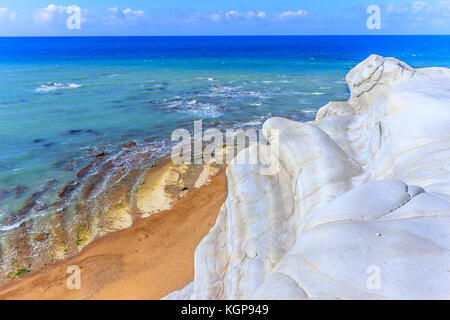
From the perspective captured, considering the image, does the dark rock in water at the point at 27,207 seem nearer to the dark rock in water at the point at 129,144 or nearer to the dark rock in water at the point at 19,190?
the dark rock in water at the point at 19,190

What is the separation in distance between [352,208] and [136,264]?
8634mm

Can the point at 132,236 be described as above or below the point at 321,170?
below

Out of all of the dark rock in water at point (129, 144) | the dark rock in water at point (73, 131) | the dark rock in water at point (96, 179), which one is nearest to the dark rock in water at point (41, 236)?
the dark rock in water at point (96, 179)

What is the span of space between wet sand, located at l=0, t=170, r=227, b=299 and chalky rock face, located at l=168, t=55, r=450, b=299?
2.19 metres

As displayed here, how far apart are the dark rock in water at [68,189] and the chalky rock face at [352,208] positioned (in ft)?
34.2

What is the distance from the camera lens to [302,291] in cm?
345

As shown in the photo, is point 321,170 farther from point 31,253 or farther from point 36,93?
point 36,93

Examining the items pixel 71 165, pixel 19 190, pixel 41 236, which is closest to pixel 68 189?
pixel 19 190

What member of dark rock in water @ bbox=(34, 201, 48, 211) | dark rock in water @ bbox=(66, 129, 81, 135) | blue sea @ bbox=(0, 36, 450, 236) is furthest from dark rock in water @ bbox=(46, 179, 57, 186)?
dark rock in water @ bbox=(66, 129, 81, 135)

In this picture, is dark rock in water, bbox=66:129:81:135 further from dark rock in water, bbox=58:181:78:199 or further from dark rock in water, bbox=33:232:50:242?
dark rock in water, bbox=33:232:50:242

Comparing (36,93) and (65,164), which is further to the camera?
(36,93)
